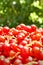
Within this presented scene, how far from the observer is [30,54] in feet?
3.91

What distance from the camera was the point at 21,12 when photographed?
4.42m

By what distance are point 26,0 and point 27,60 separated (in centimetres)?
332

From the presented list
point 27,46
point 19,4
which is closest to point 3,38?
point 27,46

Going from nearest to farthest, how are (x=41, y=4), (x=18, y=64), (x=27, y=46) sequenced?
(x=18, y=64), (x=27, y=46), (x=41, y=4)

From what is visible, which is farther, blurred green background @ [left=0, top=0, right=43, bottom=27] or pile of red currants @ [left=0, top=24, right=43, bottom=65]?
blurred green background @ [left=0, top=0, right=43, bottom=27]

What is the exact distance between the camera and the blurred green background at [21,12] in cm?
425

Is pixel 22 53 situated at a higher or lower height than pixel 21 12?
lower

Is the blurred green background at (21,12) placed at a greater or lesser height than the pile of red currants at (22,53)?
greater

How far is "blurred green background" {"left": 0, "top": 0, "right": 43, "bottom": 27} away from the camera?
4.25 metres

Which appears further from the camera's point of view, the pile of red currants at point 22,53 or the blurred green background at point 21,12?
the blurred green background at point 21,12

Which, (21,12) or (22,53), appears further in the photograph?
(21,12)

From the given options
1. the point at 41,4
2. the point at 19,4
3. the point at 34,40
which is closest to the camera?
the point at 34,40

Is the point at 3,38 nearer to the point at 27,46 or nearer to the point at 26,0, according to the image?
the point at 27,46

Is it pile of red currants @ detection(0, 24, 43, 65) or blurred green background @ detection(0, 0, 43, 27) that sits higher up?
blurred green background @ detection(0, 0, 43, 27)
